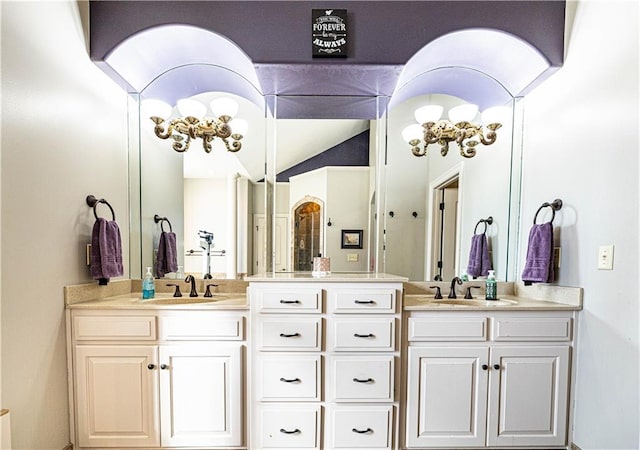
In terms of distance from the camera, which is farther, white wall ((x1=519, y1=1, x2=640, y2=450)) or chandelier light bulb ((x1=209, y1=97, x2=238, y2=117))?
chandelier light bulb ((x1=209, y1=97, x2=238, y2=117))

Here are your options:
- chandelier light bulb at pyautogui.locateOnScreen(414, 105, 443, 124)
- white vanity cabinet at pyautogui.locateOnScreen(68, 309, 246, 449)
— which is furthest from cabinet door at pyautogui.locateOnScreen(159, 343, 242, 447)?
chandelier light bulb at pyautogui.locateOnScreen(414, 105, 443, 124)

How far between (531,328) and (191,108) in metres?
2.45

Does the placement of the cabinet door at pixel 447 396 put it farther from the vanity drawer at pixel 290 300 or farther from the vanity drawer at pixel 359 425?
the vanity drawer at pixel 290 300

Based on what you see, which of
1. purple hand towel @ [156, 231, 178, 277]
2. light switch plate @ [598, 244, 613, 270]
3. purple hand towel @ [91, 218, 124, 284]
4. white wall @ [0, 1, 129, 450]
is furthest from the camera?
purple hand towel @ [156, 231, 178, 277]

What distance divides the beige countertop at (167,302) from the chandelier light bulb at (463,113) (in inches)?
71.7

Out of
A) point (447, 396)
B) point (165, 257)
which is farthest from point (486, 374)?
point (165, 257)

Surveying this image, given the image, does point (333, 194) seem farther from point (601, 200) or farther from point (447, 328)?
point (601, 200)

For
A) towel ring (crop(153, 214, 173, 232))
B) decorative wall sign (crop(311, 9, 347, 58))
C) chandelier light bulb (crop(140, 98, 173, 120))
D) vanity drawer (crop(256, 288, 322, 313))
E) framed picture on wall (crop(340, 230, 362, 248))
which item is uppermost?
decorative wall sign (crop(311, 9, 347, 58))

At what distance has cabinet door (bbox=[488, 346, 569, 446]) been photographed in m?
1.63

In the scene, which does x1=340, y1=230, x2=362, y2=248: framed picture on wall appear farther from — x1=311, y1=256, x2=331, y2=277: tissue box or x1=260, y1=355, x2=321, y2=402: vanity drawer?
x1=260, y1=355, x2=321, y2=402: vanity drawer

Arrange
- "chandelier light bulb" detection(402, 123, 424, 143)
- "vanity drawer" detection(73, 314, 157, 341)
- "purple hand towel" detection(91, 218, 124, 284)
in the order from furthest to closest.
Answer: "chandelier light bulb" detection(402, 123, 424, 143), "purple hand towel" detection(91, 218, 124, 284), "vanity drawer" detection(73, 314, 157, 341)

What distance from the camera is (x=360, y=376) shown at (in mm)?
1607

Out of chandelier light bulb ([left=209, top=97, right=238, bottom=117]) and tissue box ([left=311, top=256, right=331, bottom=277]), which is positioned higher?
chandelier light bulb ([left=209, top=97, right=238, bottom=117])

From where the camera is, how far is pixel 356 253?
7.14 feet
